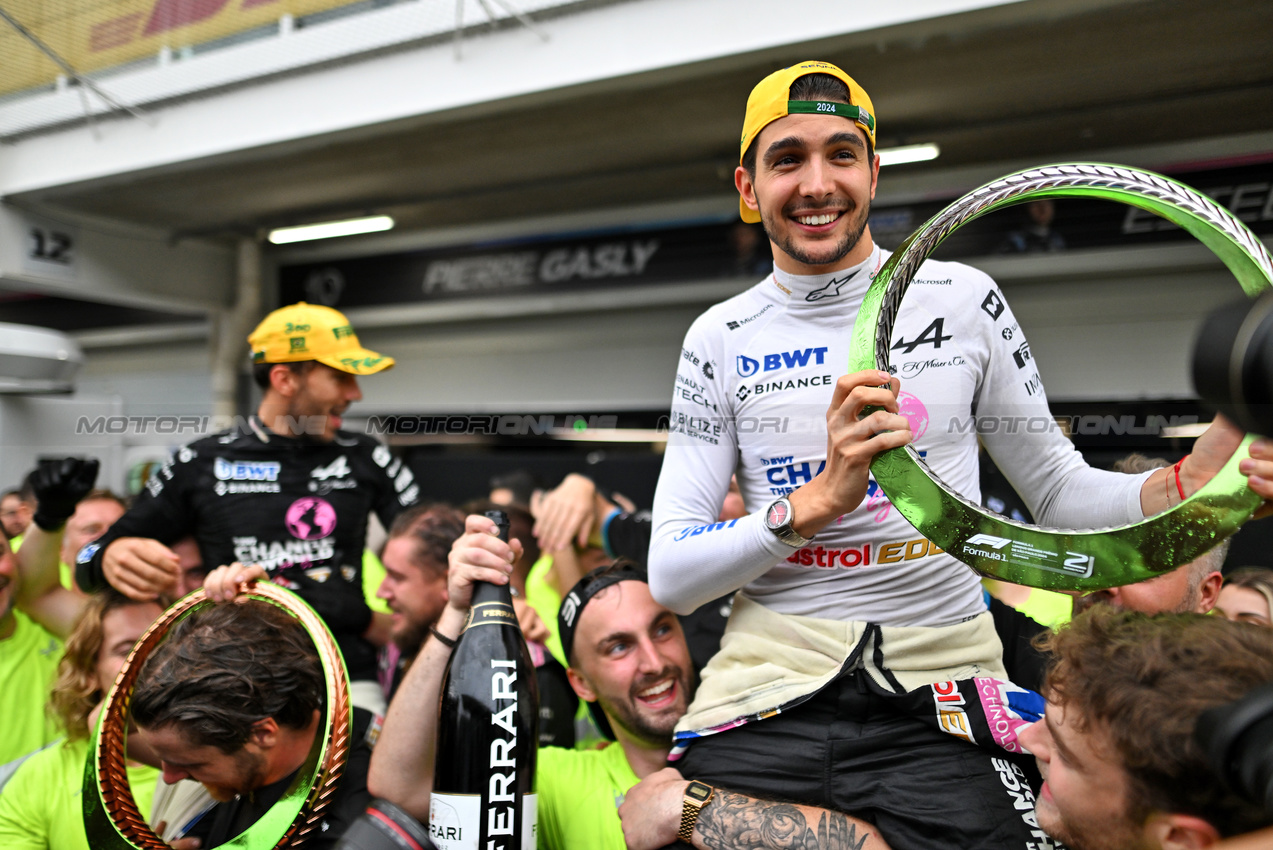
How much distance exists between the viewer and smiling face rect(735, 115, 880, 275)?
1.47 m

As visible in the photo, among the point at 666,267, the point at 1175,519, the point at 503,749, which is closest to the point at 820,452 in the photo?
the point at 1175,519

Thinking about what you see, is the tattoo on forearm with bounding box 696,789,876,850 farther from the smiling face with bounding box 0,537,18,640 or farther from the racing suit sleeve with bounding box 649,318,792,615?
the smiling face with bounding box 0,537,18,640

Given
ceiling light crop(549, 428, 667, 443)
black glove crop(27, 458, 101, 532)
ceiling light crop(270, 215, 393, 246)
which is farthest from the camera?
ceiling light crop(270, 215, 393, 246)

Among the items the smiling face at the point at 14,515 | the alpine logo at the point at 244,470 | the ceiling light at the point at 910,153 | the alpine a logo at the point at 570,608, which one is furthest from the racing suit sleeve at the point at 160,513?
the ceiling light at the point at 910,153

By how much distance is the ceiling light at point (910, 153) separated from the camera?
6.38 m

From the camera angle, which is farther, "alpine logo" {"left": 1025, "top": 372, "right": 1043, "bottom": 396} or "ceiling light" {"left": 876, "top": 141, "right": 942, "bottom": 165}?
"ceiling light" {"left": 876, "top": 141, "right": 942, "bottom": 165}

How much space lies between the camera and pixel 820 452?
58.7 inches

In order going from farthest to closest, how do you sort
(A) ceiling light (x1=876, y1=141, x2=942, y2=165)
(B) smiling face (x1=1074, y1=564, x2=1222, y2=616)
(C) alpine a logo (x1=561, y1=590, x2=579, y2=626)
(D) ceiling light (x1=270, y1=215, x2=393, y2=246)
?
(D) ceiling light (x1=270, y1=215, x2=393, y2=246), (A) ceiling light (x1=876, y1=141, x2=942, y2=165), (C) alpine a logo (x1=561, y1=590, x2=579, y2=626), (B) smiling face (x1=1074, y1=564, x2=1222, y2=616)

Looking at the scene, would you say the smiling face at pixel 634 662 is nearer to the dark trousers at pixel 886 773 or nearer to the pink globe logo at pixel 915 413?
the dark trousers at pixel 886 773

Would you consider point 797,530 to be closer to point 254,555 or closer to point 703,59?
point 254,555

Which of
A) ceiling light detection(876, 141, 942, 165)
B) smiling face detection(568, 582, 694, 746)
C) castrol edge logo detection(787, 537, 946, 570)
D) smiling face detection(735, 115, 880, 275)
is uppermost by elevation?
ceiling light detection(876, 141, 942, 165)

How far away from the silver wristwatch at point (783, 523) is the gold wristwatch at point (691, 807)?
0.46 metres

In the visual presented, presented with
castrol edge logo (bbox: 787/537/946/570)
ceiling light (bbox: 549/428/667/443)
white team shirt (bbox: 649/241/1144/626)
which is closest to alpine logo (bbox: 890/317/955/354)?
white team shirt (bbox: 649/241/1144/626)

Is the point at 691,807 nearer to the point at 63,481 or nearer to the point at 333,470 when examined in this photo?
the point at 333,470
